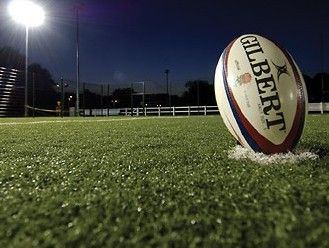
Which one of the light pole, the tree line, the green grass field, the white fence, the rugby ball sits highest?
the light pole

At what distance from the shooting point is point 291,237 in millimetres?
1515

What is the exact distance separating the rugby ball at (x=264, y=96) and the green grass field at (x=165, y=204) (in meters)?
0.35

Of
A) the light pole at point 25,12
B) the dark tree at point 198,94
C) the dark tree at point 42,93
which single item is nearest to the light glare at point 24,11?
the light pole at point 25,12

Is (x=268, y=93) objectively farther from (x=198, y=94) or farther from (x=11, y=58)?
(x=11, y=58)

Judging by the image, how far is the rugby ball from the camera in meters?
3.31

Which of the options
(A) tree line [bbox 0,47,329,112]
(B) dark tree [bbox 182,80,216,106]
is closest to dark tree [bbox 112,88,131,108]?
(A) tree line [bbox 0,47,329,112]

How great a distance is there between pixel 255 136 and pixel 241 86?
0.45 metres

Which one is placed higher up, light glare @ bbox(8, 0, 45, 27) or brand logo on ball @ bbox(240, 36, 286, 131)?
light glare @ bbox(8, 0, 45, 27)

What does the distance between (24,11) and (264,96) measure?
104ft

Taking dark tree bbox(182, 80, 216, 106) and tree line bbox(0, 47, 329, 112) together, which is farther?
dark tree bbox(182, 80, 216, 106)

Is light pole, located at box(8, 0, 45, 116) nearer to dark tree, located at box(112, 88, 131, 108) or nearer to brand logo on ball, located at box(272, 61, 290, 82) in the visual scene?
dark tree, located at box(112, 88, 131, 108)

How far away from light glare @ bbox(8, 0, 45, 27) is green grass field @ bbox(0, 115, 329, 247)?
30.9 m

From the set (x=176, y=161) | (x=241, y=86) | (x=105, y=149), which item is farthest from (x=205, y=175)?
(x=105, y=149)

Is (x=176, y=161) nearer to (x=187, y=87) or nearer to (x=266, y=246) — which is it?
(x=266, y=246)
